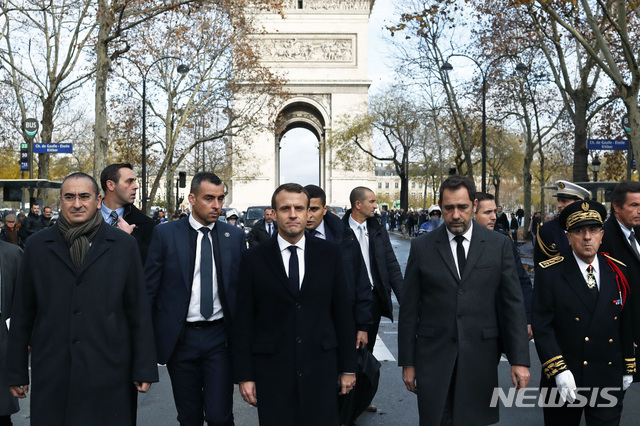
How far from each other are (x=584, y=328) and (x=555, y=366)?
1.06 feet

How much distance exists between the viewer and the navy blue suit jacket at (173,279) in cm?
446

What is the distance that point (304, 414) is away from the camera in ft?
13.0

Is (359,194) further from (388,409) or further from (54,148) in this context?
(54,148)

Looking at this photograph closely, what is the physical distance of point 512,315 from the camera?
13.5ft

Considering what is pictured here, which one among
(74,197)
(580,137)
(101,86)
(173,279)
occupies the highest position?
(101,86)

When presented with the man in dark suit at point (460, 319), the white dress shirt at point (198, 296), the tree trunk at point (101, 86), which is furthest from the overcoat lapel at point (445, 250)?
the tree trunk at point (101, 86)

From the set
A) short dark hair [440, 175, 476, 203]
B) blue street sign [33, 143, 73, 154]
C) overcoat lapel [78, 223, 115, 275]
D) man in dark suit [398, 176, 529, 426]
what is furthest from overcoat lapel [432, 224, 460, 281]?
blue street sign [33, 143, 73, 154]

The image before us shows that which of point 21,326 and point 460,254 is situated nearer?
point 21,326

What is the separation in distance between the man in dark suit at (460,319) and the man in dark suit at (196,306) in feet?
3.84

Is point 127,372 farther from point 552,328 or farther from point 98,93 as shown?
point 98,93

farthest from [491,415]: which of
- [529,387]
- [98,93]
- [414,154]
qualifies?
[414,154]

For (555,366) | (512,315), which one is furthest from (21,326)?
(555,366)

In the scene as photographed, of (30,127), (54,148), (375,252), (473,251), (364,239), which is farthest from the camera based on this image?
(30,127)

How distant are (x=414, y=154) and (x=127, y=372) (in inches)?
1920
